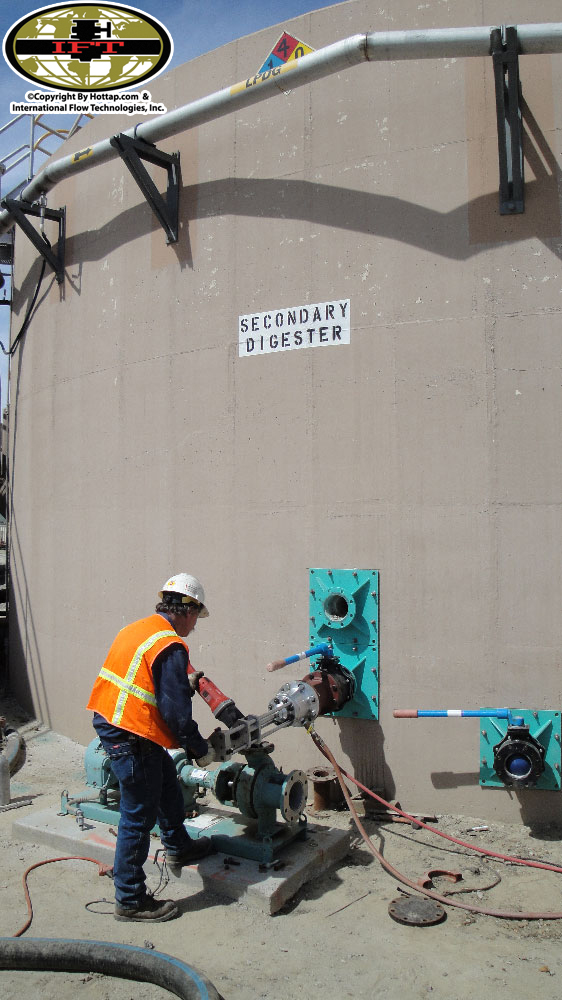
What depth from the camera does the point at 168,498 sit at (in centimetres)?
612

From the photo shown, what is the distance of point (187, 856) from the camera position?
4.11 m

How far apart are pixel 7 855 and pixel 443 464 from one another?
→ 12.0ft

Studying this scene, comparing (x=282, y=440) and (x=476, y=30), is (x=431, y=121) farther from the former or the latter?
(x=282, y=440)

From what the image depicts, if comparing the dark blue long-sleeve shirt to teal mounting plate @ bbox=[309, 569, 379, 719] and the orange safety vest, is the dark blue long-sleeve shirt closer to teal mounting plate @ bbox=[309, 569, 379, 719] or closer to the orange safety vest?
the orange safety vest

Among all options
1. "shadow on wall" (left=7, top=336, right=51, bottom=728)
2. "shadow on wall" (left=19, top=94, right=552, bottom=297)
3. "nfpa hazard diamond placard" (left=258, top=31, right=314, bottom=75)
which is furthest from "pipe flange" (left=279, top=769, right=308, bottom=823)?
"nfpa hazard diamond placard" (left=258, top=31, right=314, bottom=75)

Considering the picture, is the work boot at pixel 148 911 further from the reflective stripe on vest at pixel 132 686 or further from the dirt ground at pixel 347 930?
the reflective stripe on vest at pixel 132 686

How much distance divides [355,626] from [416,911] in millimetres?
1895

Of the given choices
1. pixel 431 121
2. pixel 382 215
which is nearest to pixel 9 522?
pixel 382 215

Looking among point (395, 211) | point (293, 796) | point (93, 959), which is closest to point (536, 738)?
point (293, 796)

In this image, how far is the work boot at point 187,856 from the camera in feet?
13.4

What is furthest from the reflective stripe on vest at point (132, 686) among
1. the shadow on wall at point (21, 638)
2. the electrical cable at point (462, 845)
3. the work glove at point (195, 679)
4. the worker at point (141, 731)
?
the shadow on wall at point (21, 638)

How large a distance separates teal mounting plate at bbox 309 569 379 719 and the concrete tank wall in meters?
0.09

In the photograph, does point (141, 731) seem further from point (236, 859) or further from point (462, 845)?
point (462, 845)

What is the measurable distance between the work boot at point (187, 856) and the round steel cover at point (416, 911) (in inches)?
42.5
